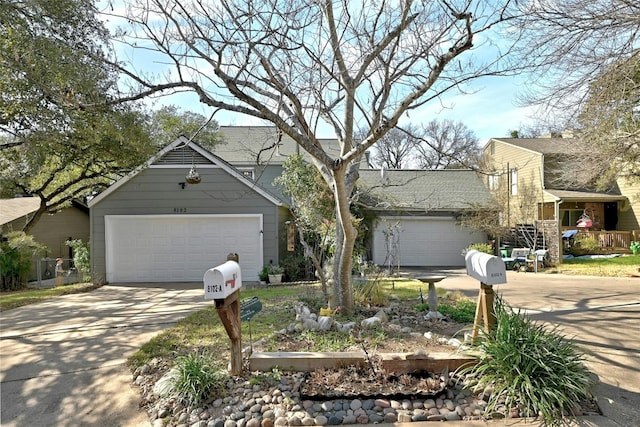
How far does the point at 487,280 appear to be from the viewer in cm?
391

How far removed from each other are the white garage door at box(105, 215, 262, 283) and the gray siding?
217 millimetres

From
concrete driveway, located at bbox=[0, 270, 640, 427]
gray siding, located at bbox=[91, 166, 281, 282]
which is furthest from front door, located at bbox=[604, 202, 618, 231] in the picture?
gray siding, located at bbox=[91, 166, 281, 282]

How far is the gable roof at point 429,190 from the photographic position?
17109 millimetres

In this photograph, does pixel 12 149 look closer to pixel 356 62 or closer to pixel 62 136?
pixel 62 136

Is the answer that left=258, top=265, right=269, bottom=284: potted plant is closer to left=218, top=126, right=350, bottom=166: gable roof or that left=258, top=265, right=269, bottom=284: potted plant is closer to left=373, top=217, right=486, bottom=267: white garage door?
left=373, top=217, right=486, bottom=267: white garage door

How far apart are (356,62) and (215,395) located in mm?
5150

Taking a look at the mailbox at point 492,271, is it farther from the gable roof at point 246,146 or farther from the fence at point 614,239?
the fence at point 614,239

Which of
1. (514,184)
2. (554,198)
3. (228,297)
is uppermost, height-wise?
(514,184)

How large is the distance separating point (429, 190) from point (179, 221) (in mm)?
11961

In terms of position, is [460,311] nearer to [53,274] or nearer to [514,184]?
[514,184]

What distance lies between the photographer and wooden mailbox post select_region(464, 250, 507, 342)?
3.91 m

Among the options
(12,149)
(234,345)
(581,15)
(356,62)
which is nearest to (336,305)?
(234,345)

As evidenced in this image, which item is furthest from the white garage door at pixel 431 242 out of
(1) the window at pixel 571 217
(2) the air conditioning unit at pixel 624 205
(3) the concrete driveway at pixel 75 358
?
(3) the concrete driveway at pixel 75 358

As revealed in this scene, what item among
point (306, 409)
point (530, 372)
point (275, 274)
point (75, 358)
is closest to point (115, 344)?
point (75, 358)
